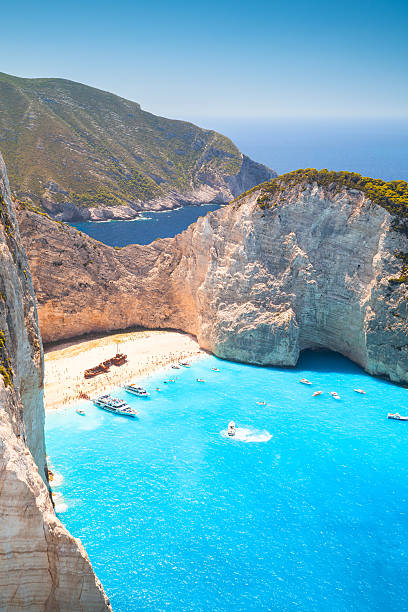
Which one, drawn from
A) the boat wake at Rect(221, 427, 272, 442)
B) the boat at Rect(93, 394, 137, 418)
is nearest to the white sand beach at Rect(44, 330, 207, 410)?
the boat at Rect(93, 394, 137, 418)

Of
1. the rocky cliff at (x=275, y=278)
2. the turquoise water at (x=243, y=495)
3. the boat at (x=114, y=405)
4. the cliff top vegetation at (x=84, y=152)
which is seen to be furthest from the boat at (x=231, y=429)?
the cliff top vegetation at (x=84, y=152)

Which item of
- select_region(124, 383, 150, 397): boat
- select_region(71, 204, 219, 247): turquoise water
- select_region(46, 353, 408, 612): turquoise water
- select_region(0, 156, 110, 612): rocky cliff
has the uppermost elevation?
select_region(71, 204, 219, 247): turquoise water

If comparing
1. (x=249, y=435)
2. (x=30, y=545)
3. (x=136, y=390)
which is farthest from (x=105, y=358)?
(x=30, y=545)

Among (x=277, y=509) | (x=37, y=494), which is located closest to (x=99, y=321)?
(x=277, y=509)

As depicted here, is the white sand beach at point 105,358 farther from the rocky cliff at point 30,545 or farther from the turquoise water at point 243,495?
the rocky cliff at point 30,545

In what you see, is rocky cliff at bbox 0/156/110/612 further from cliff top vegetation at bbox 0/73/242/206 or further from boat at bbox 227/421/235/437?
cliff top vegetation at bbox 0/73/242/206

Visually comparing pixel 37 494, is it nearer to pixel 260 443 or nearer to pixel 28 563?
pixel 28 563
